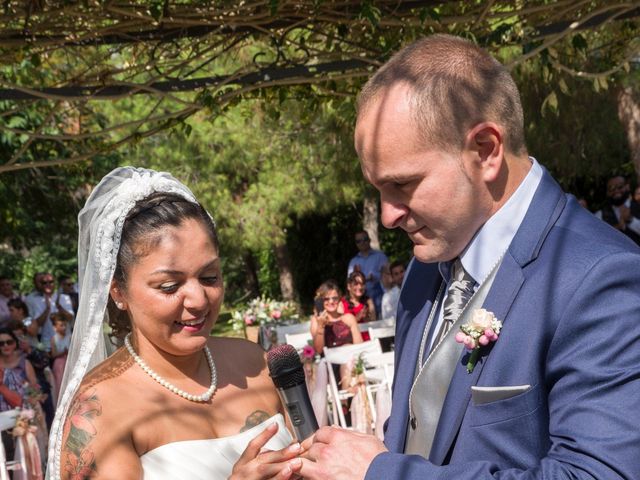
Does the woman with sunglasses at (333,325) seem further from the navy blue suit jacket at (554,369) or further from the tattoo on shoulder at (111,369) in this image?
the navy blue suit jacket at (554,369)

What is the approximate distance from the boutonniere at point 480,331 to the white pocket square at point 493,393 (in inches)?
3.7

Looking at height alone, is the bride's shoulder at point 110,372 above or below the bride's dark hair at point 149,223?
below

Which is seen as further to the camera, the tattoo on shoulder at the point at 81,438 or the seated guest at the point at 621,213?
the seated guest at the point at 621,213

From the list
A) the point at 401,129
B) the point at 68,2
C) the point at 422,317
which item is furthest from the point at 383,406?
the point at 401,129

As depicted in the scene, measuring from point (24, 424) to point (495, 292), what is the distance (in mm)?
6507

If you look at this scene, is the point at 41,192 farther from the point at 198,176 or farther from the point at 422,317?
the point at 422,317

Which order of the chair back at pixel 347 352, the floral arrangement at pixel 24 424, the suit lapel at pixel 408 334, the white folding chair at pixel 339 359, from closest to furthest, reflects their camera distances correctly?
the suit lapel at pixel 408 334 → the floral arrangement at pixel 24 424 → the white folding chair at pixel 339 359 → the chair back at pixel 347 352

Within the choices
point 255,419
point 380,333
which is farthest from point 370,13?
point 380,333

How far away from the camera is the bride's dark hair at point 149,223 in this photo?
3.04 metres

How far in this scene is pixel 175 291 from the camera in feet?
9.76

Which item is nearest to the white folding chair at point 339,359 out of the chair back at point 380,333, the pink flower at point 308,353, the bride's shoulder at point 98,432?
the pink flower at point 308,353

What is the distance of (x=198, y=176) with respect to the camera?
19.7 metres

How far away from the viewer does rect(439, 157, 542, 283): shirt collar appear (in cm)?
205

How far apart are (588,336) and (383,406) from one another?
7075mm
